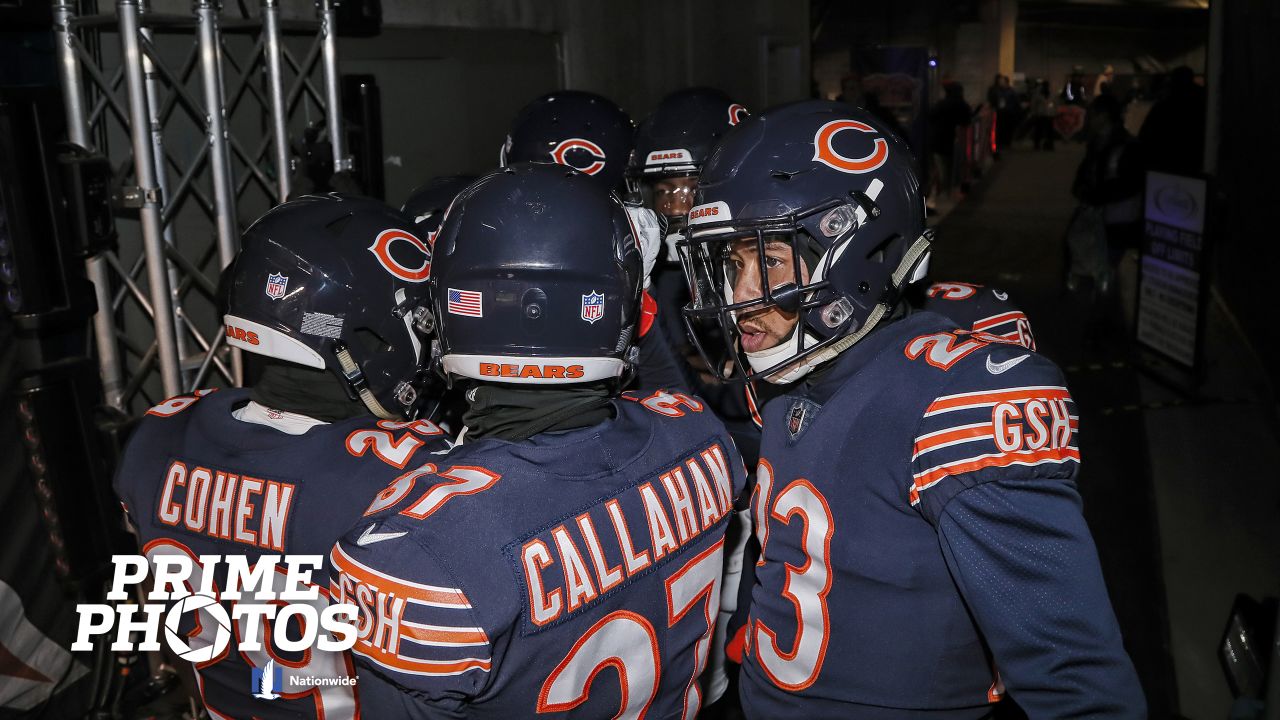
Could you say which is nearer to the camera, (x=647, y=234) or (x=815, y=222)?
(x=815, y=222)

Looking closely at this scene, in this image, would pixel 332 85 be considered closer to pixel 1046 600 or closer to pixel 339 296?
pixel 339 296

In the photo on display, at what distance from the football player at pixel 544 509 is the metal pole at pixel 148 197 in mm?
2468

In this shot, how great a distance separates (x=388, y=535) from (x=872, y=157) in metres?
1.33

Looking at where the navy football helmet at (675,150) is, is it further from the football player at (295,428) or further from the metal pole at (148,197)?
the metal pole at (148,197)

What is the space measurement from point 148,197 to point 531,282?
9.00 ft

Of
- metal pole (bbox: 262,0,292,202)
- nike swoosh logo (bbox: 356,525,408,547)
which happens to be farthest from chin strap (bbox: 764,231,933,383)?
metal pole (bbox: 262,0,292,202)

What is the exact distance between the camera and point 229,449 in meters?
2.27

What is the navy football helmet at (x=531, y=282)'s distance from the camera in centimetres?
199

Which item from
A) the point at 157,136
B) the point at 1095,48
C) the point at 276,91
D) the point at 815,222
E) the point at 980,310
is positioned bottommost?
the point at 980,310

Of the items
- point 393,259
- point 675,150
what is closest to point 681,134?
point 675,150

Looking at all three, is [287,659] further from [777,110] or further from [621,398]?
[777,110]

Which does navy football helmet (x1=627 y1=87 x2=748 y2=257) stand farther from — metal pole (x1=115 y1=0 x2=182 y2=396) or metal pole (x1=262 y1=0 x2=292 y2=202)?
metal pole (x1=115 y1=0 x2=182 y2=396)

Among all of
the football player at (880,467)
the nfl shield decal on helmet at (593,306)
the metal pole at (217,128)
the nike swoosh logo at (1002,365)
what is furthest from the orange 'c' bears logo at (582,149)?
the nike swoosh logo at (1002,365)

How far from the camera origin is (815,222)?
2186 millimetres
